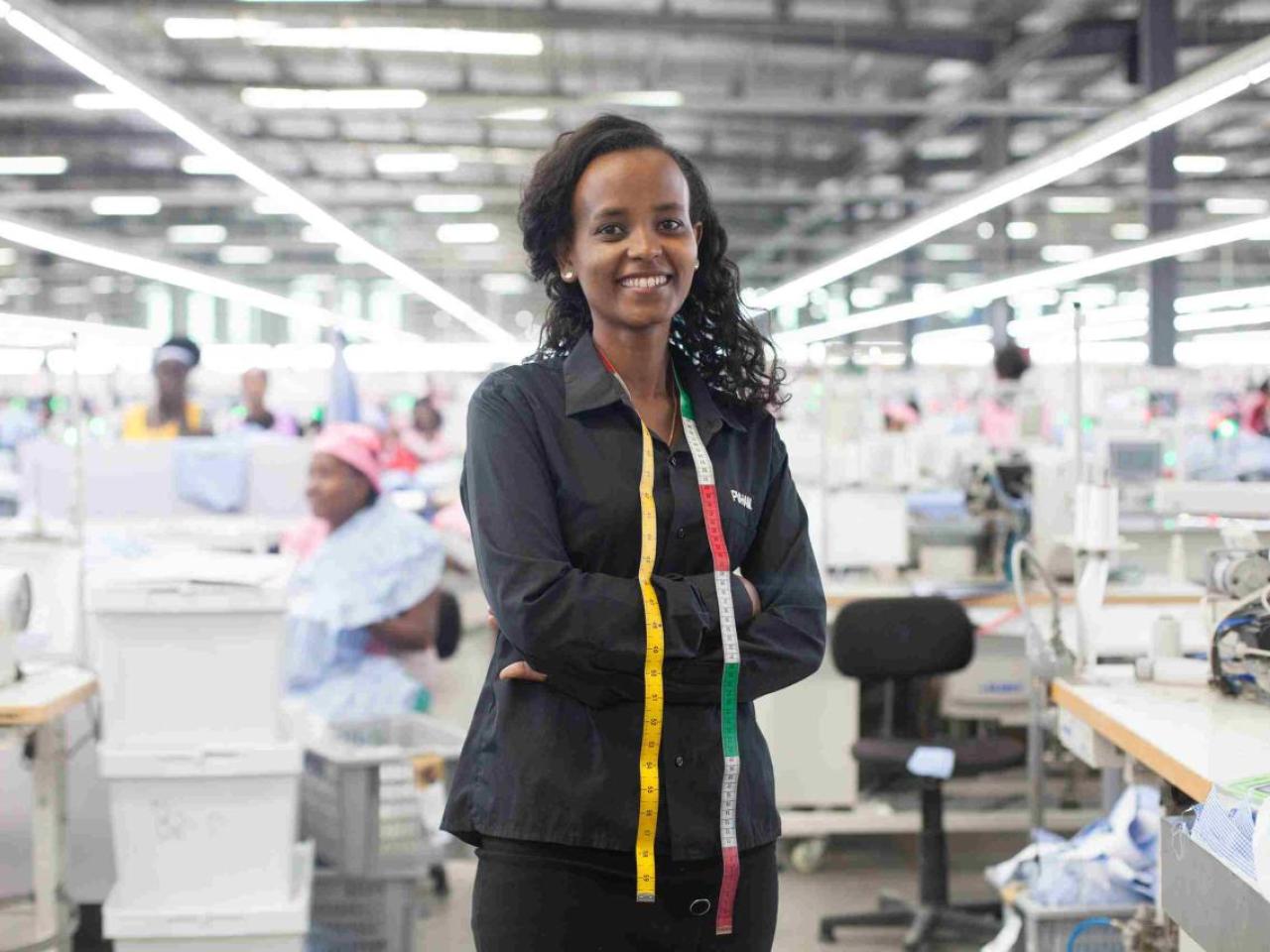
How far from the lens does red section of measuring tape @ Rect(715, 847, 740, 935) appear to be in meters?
1.33

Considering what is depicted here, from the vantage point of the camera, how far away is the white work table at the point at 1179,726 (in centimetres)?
202

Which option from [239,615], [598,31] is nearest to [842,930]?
[239,615]

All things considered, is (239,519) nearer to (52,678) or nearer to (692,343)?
(52,678)

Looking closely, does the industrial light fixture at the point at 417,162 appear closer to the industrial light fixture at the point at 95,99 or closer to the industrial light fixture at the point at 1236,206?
the industrial light fixture at the point at 95,99

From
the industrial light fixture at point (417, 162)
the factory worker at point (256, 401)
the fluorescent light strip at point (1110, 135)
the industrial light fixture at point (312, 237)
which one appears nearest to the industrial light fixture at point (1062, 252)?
the industrial light fixture at point (417, 162)

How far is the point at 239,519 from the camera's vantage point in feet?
19.3

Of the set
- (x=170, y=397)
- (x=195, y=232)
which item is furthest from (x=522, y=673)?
(x=195, y=232)

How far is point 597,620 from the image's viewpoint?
131 cm

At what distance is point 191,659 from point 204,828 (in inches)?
13.7

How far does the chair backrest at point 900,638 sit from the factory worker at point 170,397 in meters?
4.16

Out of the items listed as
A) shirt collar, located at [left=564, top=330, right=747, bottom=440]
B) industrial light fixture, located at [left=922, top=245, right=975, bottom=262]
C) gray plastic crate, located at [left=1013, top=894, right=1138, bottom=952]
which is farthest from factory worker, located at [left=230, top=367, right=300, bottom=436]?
industrial light fixture, located at [left=922, top=245, right=975, bottom=262]

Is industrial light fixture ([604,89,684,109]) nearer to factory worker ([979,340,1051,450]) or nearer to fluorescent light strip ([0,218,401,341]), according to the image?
fluorescent light strip ([0,218,401,341])

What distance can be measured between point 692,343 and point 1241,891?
81 cm

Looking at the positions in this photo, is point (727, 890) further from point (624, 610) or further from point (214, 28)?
point (214, 28)
